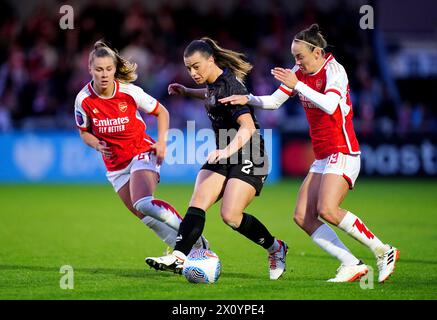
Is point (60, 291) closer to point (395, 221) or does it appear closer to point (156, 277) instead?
point (156, 277)

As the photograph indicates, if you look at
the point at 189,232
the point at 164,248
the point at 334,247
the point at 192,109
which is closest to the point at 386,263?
the point at 334,247

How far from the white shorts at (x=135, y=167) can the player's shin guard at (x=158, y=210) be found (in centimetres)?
44

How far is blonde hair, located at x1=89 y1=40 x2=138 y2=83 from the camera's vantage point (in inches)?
324

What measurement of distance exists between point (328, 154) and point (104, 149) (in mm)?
2117

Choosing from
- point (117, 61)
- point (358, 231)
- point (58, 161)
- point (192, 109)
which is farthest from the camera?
point (192, 109)

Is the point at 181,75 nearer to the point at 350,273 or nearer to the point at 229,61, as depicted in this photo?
the point at 229,61

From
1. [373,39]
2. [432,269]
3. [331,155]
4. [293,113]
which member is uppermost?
[373,39]

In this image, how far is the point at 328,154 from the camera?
769 cm

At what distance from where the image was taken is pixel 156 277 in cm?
780

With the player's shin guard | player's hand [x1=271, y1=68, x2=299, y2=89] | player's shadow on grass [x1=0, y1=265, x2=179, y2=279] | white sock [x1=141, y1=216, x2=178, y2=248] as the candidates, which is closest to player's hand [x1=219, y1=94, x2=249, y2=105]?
player's hand [x1=271, y1=68, x2=299, y2=89]

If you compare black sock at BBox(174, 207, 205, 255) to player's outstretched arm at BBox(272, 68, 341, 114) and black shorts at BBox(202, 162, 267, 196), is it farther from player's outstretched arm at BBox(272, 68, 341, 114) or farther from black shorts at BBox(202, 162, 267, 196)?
player's outstretched arm at BBox(272, 68, 341, 114)

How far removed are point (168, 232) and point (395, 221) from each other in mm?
5380

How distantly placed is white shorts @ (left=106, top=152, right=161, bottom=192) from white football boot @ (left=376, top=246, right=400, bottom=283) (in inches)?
91.5

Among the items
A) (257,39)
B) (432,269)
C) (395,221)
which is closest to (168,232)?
(432,269)
